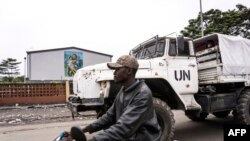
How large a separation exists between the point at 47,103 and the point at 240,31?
17.2 meters

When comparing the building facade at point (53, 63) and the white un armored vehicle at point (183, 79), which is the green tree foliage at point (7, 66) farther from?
the white un armored vehicle at point (183, 79)

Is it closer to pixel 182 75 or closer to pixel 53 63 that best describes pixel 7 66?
pixel 53 63

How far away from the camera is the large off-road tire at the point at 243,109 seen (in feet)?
27.5

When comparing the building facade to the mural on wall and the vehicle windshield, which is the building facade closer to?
the mural on wall

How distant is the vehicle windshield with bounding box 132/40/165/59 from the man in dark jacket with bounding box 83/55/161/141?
16.0ft

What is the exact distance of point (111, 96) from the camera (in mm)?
6898

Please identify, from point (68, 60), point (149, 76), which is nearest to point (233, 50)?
point (149, 76)

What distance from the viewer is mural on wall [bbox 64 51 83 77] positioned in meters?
34.6

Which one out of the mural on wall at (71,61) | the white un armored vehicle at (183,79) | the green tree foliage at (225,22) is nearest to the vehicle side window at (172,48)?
the white un armored vehicle at (183,79)

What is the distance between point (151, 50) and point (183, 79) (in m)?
1.11

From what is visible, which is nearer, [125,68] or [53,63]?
[125,68]

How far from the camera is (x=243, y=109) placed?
27.5ft

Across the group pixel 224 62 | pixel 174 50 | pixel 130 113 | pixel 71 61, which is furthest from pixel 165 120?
pixel 71 61

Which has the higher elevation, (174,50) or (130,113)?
(174,50)
